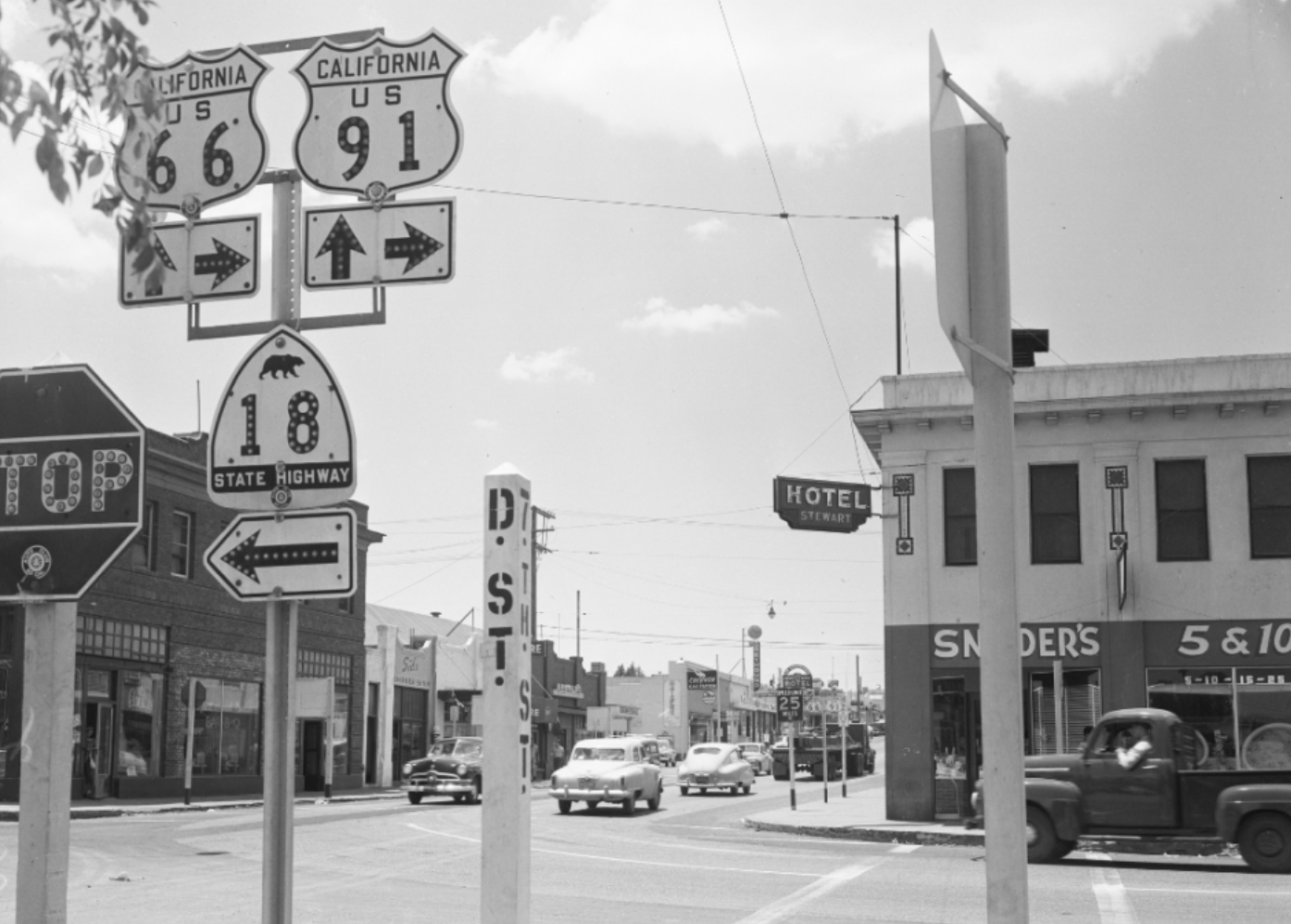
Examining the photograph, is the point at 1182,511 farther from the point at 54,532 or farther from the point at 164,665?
the point at 164,665

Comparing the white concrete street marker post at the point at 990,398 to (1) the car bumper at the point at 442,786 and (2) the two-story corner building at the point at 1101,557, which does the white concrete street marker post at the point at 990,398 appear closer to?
(2) the two-story corner building at the point at 1101,557

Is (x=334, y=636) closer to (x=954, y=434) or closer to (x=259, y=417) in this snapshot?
(x=954, y=434)

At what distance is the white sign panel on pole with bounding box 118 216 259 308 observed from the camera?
6.45 m

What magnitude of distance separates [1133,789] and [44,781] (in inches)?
674

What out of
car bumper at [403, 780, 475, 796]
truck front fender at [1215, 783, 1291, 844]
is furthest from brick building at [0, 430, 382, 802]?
truck front fender at [1215, 783, 1291, 844]

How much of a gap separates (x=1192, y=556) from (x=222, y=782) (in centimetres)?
2709

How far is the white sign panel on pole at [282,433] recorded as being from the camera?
18.8 feet

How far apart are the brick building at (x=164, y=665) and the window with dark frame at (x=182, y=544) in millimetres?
35

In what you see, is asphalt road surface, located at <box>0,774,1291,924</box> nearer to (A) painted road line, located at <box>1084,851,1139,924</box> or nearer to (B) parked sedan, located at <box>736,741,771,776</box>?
(A) painted road line, located at <box>1084,851,1139,924</box>

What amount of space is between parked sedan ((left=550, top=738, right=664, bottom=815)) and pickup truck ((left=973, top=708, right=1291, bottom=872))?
43.9ft

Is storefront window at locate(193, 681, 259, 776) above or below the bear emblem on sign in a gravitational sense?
below

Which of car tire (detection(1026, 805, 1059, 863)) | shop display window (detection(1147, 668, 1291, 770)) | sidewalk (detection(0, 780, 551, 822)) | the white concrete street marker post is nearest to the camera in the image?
the white concrete street marker post

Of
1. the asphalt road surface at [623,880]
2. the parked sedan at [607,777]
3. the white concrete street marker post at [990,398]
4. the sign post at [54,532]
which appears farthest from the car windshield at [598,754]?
the white concrete street marker post at [990,398]

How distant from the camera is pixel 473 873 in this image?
17453mm
